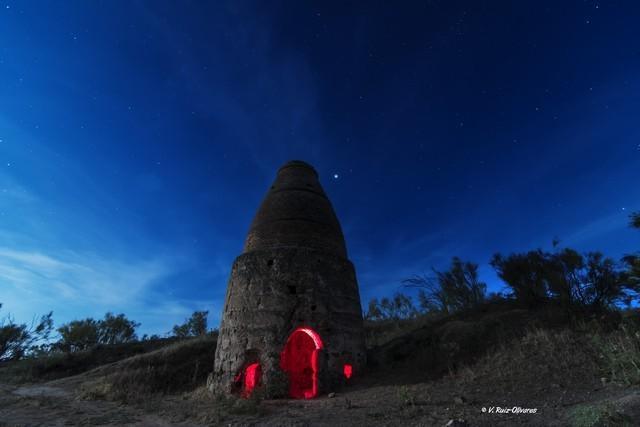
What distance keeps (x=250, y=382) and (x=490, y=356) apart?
627cm

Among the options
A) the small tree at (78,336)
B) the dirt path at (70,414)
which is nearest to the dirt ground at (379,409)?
the dirt path at (70,414)

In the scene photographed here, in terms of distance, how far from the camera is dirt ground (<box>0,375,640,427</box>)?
4.91 meters

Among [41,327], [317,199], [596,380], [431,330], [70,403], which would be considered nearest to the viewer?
[596,380]

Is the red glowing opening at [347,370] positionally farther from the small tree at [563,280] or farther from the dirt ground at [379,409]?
the small tree at [563,280]

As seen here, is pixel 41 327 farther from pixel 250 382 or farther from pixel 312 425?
pixel 312 425

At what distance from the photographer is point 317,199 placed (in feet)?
41.5

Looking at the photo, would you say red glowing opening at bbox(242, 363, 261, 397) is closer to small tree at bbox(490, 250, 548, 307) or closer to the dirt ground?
the dirt ground

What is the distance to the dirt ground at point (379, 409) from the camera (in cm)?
491

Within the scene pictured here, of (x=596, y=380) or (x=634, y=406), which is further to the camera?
(x=596, y=380)

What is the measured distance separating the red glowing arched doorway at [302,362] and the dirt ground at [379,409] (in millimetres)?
948

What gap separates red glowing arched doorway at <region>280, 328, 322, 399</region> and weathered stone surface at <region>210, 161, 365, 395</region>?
0.48 feet

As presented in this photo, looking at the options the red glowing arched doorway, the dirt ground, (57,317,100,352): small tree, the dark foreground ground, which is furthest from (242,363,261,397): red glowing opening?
(57,317,100,352): small tree

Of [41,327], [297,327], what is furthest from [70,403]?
[41,327]

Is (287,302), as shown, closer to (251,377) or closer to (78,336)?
(251,377)
